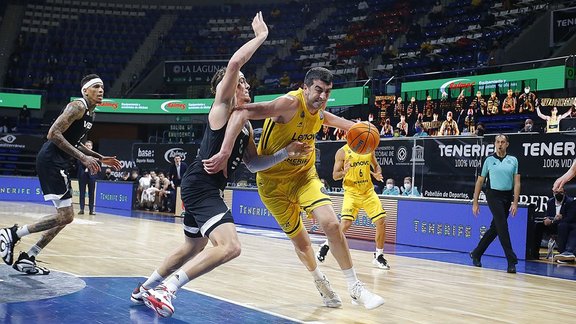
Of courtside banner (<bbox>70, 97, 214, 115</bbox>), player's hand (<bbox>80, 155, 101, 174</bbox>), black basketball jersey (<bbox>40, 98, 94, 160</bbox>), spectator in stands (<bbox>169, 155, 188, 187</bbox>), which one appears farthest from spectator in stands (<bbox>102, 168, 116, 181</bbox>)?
player's hand (<bbox>80, 155, 101, 174</bbox>)

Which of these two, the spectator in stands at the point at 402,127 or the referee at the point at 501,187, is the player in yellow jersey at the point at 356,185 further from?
the spectator in stands at the point at 402,127

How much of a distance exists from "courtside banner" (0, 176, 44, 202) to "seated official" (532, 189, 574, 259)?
714 inches

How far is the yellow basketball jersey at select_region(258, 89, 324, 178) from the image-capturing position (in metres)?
5.58

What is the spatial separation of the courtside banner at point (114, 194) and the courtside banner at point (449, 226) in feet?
39.1

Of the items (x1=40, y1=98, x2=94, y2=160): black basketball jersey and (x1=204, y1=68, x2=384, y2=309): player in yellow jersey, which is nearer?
(x1=204, y1=68, x2=384, y2=309): player in yellow jersey

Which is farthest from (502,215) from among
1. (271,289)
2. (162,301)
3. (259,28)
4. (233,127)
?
(162,301)

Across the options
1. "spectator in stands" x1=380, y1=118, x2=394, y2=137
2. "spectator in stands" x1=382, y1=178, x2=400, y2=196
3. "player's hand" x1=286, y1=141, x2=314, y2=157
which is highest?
"spectator in stands" x1=380, y1=118, x2=394, y2=137

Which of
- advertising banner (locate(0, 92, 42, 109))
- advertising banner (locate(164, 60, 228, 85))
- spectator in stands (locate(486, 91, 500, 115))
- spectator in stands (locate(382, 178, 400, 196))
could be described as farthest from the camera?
advertising banner (locate(164, 60, 228, 85))

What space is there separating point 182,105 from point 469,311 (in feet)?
84.7

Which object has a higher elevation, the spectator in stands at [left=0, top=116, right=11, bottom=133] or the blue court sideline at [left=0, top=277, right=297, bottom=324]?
the spectator in stands at [left=0, top=116, right=11, bottom=133]

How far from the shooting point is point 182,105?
3072cm

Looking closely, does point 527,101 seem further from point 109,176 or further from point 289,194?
point 109,176

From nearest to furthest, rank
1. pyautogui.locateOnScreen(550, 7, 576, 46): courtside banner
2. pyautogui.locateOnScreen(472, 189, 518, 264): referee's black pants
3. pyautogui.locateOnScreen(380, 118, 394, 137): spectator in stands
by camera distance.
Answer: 1. pyautogui.locateOnScreen(472, 189, 518, 264): referee's black pants
2. pyautogui.locateOnScreen(380, 118, 394, 137): spectator in stands
3. pyautogui.locateOnScreen(550, 7, 576, 46): courtside banner

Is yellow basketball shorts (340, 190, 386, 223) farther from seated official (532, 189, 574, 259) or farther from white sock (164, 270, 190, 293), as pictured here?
white sock (164, 270, 190, 293)
